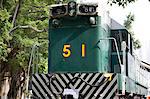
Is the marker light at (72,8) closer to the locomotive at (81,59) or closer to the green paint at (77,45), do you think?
the locomotive at (81,59)

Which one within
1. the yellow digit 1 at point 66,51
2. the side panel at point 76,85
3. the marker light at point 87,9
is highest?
the marker light at point 87,9

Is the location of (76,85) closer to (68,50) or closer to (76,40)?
(68,50)

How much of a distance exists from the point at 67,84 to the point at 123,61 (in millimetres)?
1740

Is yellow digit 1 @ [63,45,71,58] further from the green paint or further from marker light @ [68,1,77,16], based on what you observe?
marker light @ [68,1,77,16]

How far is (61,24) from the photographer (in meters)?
8.89

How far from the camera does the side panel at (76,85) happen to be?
25.3 ft

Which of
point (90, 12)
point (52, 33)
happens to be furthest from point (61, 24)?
point (90, 12)

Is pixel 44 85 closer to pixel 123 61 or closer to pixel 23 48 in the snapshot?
pixel 123 61

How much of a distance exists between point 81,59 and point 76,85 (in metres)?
0.86

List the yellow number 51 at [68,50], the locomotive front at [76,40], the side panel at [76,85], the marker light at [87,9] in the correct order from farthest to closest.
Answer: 1. the yellow number 51 at [68,50]
2. the locomotive front at [76,40]
3. the marker light at [87,9]
4. the side panel at [76,85]

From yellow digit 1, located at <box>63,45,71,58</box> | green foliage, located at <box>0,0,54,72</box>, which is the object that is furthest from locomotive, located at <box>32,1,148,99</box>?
green foliage, located at <box>0,0,54,72</box>

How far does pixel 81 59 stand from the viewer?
8562 millimetres

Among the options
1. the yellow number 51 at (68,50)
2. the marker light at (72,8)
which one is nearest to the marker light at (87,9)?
the marker light at (72,8)

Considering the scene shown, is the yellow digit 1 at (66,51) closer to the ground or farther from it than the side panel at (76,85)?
farther from it
